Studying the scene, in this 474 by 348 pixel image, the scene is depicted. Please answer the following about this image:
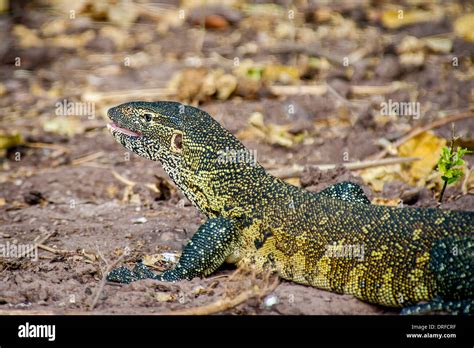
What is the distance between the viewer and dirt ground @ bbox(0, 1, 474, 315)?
21.1 ft

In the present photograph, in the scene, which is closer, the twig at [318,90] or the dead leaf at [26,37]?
the twig at [318,90]

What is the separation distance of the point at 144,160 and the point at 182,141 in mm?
3738

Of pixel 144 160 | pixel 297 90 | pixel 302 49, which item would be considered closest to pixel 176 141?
pixel 144 160

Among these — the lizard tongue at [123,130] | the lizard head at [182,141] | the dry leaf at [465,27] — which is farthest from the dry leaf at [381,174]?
the dry leaf at [465,27]

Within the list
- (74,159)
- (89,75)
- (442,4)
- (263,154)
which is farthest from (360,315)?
(442,4)

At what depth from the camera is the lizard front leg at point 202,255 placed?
6.52 m

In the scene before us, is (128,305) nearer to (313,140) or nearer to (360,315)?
(360,315)

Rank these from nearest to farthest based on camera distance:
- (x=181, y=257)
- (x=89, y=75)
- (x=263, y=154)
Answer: (x=181, y=257) < (x=263, y=154) < (x=89, y=75)

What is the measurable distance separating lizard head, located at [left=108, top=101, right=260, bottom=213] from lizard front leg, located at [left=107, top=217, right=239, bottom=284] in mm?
407

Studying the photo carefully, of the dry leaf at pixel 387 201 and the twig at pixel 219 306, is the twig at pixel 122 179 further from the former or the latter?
the twig at pixel 219 306

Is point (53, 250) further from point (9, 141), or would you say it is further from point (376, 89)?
point (376, 89)

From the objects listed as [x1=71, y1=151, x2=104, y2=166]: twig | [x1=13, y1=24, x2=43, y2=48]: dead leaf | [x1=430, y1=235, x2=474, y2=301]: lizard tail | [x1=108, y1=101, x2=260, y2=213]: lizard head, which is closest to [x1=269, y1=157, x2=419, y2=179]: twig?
[x1=108, y1=101, x2=260, y2=213]: lizard head
